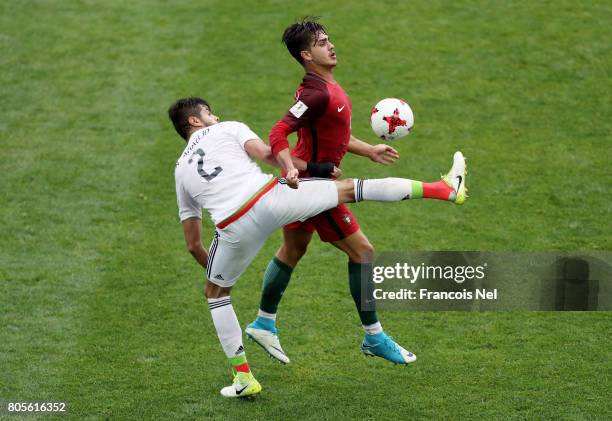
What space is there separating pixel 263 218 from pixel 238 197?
0.24 meters

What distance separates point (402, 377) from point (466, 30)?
29.0ft

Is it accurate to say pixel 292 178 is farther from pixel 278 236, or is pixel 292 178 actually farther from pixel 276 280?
pixel 278 236

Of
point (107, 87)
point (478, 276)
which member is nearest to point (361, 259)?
point (478, 276)

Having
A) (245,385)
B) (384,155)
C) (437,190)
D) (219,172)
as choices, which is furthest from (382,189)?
(245,385)

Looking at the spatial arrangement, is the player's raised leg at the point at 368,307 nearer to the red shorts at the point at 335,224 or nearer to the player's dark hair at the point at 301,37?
the red shorts at the point at 335,224

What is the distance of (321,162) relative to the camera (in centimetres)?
818

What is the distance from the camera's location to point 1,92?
585 inches

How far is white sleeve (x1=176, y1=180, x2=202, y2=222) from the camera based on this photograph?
25.6ft

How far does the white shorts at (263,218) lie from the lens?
7570 mm

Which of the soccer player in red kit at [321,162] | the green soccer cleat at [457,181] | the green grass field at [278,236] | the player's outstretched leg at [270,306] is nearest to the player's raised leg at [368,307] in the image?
the soccer player in red kit at [321,162]

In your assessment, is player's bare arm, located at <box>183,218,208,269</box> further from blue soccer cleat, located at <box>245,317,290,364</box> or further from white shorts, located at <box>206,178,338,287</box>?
blue soccer cleat, located at <box>245,317,290,364</box>

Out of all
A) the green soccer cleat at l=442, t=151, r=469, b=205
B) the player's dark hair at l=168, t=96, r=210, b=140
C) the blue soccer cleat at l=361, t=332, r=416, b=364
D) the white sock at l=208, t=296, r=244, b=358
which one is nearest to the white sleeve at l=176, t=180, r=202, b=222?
the player's dark hair at l=168, t=96, r=210, b=140

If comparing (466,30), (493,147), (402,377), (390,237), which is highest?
(466,30)

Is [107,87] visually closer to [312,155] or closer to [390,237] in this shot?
[390,237]
